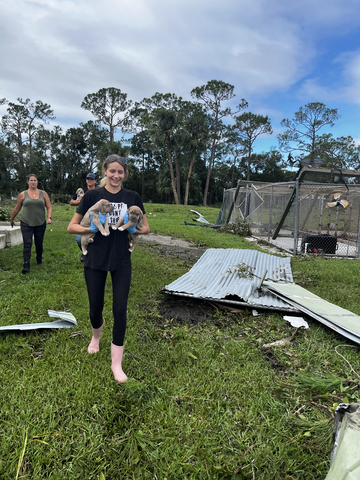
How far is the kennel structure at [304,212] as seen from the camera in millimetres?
8984

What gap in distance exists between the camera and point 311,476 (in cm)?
180

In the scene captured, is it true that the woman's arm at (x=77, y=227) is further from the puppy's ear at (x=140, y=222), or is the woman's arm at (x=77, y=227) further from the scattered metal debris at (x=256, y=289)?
the scattered metal debris at (x=256, y=289)

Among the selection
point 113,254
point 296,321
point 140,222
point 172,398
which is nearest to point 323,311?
point 296,321

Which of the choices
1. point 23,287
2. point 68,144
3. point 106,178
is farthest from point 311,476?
point 68,144

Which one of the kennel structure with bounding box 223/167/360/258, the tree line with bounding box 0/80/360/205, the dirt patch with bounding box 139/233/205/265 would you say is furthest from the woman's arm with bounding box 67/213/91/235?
the tree line with bounding box 0/80/360/205

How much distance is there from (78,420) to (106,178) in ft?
6.18

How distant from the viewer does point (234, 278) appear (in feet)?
17.9

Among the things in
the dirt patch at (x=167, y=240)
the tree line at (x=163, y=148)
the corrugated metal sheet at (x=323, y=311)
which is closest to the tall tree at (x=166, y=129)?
the tree line at (x=163, y=148)

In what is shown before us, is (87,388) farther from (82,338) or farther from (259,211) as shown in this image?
(259,211)

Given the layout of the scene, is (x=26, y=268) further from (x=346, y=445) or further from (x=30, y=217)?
(x=346, y=445)

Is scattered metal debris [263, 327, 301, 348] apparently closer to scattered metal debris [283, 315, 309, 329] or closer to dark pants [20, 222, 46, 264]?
scattered metal debris [283, 315, 309, 329]

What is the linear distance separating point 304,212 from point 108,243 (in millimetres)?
12693

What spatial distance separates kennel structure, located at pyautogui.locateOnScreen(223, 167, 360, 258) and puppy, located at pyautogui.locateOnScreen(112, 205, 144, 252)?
6.93 m

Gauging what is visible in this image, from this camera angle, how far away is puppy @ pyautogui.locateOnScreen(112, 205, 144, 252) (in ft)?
8.28
